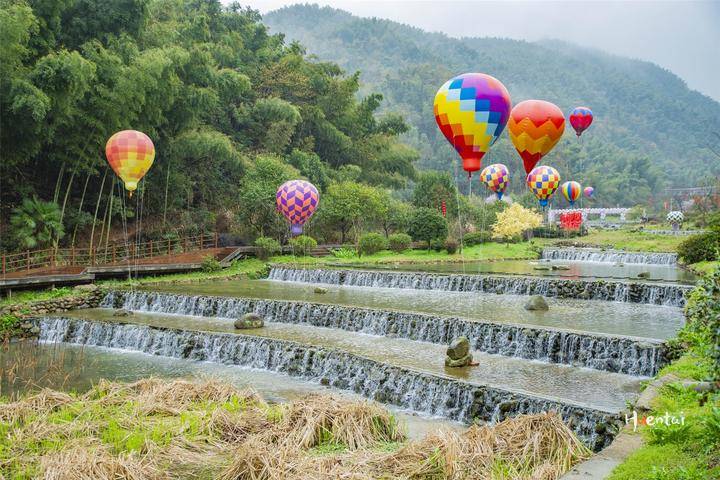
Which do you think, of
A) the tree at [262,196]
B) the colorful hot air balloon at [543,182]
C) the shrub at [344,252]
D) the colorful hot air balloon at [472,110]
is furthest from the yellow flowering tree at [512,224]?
the colorful hot air balloon at [472,110]

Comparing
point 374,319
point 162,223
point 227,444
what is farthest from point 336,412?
point 162,223

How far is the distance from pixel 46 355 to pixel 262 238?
1598cm

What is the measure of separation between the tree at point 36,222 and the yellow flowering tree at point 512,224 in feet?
81.6

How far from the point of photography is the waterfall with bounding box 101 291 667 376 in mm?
11727

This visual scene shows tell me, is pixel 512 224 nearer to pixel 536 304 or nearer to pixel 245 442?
pixel 536 304

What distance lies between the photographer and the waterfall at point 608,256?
28.1 m

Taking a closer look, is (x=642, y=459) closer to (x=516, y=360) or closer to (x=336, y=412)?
(x=336, y=412)

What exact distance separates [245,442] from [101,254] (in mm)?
22273

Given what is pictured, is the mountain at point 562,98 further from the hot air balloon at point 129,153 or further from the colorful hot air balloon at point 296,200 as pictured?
the hot air balloon at point 129,153

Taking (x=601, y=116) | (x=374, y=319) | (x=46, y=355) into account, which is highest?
(x=601, y=116)

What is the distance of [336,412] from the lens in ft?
24.9

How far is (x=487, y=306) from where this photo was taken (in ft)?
58.5

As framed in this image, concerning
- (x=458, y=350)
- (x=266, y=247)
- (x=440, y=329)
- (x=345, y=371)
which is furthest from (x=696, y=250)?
(x=266, y=247)

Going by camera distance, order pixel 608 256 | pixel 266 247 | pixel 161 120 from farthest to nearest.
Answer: pixel 608 256, pixel 266 247, pixel 161 120
